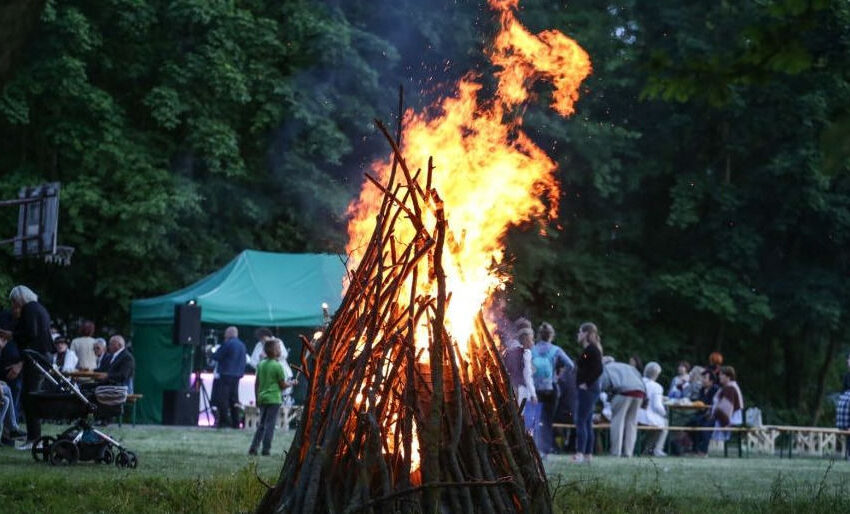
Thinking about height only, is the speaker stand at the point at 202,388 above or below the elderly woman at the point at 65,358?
below

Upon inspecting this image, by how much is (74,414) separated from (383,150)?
740 inches

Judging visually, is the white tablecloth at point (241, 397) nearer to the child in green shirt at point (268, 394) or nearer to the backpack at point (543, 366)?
the backpack at point (543, 366)

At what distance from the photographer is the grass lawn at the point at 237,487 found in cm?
1026

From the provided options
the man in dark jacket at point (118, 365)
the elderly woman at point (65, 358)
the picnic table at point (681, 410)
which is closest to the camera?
the man in dark jacket at point (118, 365)

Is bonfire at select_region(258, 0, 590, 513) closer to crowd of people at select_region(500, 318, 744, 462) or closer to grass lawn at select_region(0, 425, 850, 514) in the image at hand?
grass lawn at select_region(0, 425, 850, 514)

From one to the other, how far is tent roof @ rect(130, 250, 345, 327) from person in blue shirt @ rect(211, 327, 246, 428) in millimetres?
1308

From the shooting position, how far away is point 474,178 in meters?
8.85

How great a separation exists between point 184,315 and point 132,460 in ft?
42.8

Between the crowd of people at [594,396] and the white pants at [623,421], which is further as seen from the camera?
the white pants at [623,421]

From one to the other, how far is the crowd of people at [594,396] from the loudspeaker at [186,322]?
7.31m

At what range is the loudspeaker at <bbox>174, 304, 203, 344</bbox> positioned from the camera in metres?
27.2

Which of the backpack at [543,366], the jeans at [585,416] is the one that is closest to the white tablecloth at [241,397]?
the backpack at [543,366]

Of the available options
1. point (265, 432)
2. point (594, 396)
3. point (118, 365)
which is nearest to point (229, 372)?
point (118, 365)

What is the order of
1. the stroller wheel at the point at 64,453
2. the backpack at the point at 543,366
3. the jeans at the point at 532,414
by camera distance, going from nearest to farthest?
the stroller wheel at the point at 64,453 → the jeans at the point at 532,414 → the backpack at the point at 543,366
